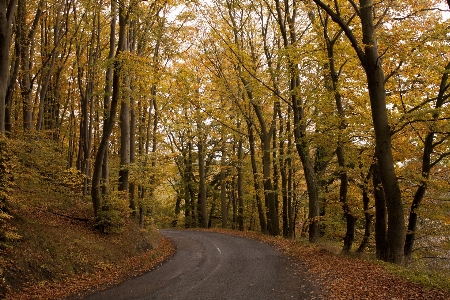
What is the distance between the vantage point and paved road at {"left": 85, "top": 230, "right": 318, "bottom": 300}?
835 cm

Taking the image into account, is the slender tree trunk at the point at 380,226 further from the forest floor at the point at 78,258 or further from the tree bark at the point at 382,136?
the tree bark at the point at 382,136

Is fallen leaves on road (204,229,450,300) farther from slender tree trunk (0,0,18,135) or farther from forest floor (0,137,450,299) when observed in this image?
slender tree trunk (0,0,18,135)

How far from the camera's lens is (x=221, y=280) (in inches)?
383

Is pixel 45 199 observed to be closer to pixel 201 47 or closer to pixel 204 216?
pixel 201 47

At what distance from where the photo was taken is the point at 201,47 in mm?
21406

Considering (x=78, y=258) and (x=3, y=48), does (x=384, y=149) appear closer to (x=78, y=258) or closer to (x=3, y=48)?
(x=78, y=258)

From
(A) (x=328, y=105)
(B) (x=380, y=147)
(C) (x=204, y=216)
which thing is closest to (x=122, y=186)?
(A) (x=328, y=105)

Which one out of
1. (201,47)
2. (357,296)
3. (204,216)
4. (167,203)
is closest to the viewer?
(357,296)

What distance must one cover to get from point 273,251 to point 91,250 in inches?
283

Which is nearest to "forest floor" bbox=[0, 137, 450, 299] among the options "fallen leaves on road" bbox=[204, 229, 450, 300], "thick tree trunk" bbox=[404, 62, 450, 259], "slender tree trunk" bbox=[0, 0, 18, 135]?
"fallen leaves on road" bbox=[204, 229, 450, 300]

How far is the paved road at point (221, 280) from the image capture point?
27.4ft

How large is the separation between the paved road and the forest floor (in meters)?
0.59

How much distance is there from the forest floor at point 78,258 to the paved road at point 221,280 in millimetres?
593

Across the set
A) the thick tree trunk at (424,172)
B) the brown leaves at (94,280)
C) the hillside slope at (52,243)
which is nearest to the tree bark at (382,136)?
the thick tree trunk at (424,172)
